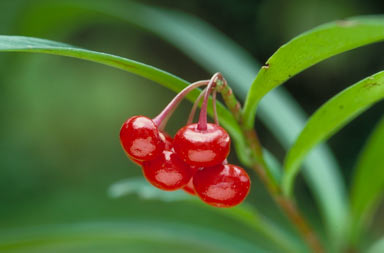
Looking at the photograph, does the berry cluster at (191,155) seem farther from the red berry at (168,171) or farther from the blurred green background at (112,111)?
the blurred green background at (112,111)

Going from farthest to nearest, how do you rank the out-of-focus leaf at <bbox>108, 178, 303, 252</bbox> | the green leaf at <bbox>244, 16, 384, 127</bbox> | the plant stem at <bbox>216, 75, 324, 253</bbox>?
the out-of-focus leaf at <bbox>108, 178, 303, 252</bbox>
the plant stem at <bbox>216, 75, 324, 253</bbox>
the green leaf at <bbox>244, 16, 384, 127</bbox>

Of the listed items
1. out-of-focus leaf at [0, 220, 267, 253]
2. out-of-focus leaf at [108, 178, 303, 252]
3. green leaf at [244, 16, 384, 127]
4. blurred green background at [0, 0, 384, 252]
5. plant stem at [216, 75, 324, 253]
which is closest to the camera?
green leaf at [244, 16, 384, 127]

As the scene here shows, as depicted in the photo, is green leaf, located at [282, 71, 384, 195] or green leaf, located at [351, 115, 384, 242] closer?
green leaf, located at [282, 71, 384, 195]

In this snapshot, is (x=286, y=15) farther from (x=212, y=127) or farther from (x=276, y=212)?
(x=212, y=127)

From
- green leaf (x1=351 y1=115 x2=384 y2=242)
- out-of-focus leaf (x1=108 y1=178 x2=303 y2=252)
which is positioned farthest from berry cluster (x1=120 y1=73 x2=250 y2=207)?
green leaf (x1=351 y1=115 x2=384 y2=242)

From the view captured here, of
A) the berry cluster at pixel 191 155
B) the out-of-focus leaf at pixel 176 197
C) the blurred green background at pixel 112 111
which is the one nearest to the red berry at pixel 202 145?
the berry cluster at pixel 191 155

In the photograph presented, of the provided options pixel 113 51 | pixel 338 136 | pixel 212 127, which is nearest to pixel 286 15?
pixel 338 136

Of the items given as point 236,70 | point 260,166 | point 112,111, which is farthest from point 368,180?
point 112,111

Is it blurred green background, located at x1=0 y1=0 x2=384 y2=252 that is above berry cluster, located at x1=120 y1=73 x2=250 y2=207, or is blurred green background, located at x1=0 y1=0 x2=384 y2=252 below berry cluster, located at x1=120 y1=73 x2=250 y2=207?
above

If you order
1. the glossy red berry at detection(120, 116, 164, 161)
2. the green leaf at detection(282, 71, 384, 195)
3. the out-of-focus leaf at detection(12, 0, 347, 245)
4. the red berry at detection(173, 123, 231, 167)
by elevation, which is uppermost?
the out-of-focus leaf at detection(12, 0, 347, 245)

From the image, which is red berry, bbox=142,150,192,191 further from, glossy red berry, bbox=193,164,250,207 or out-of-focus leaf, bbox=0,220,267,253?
out-of-focus leaf, bbox=0,220,267,253
